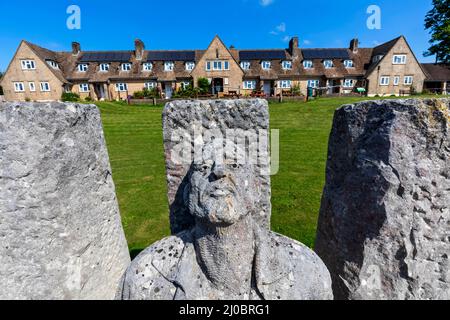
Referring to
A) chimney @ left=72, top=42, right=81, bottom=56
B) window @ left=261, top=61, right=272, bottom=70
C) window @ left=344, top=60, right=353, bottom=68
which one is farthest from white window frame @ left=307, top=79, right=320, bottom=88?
chimney @ left=72, top=42, right=81, bottom=56

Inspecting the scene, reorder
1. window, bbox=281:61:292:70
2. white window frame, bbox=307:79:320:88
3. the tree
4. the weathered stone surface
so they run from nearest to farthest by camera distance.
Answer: the weathered stone surface
the tree
window, bbox=281:61:292:70
white window frame, bbox=307:79:320:88

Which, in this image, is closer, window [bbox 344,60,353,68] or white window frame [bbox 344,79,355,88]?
white window frame [bbox 344,79,355,88]

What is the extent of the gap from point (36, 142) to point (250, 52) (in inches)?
1343

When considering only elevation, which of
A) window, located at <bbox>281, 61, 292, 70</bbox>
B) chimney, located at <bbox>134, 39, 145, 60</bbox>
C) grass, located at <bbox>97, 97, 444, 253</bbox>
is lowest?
grass, located at <bbox>97, 97, 444, 253</bbox>

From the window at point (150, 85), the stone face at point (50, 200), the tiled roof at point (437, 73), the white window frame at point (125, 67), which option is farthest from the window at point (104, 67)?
the tiled roof at point (437, 73)

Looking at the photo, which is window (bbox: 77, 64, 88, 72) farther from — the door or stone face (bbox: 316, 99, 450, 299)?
stone face (bbox: 316, 99, 450, 299)

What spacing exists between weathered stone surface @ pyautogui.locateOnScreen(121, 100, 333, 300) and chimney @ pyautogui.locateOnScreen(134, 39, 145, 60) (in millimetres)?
34039

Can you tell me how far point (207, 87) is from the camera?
96.6 ft

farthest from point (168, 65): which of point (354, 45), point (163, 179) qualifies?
point (163, 179)

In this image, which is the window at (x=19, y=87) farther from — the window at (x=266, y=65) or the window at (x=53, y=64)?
the window at (x=266, y=65)

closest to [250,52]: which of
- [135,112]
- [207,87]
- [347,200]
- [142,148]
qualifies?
[207,87]

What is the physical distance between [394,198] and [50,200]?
10.4 feet

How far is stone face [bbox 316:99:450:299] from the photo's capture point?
2.16 metres

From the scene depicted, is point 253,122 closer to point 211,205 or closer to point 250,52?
point 211,205
